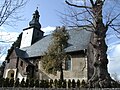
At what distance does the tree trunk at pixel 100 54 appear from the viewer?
9.91 m

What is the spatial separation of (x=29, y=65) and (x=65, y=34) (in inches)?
360

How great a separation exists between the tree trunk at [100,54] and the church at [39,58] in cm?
976

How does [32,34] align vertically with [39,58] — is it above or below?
above

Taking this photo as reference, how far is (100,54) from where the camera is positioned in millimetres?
10414

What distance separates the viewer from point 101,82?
31.8 feet

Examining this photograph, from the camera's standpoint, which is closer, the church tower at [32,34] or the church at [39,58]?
the church at [39,58]

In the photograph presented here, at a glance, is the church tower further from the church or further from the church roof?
the church roof

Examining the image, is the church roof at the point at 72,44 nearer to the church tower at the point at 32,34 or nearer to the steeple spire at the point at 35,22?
the church tower at the point at 32,34

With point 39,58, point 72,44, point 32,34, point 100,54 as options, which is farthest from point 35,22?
point 100,54

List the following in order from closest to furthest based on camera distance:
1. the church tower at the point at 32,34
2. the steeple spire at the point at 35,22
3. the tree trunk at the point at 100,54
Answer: the tree trunk at the point at 100,54 → the church tower at the point at 32,34 → the steeple spire at the point at 35,22

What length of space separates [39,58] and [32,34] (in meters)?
8.98

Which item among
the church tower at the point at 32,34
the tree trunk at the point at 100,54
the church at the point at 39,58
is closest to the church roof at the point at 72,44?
the church at the point at 39,58

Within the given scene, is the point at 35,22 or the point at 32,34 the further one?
the point at 35,22

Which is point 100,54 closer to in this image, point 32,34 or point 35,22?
point 32,34
